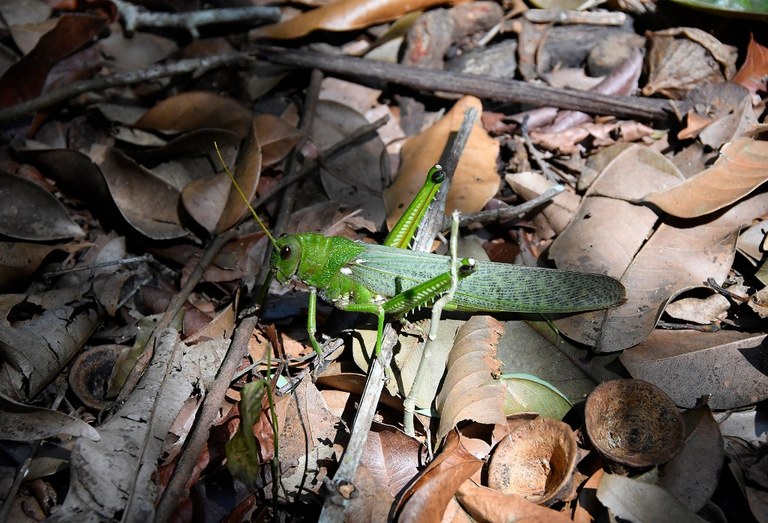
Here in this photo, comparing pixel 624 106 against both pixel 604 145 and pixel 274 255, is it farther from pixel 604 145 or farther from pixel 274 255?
pixel 274 255

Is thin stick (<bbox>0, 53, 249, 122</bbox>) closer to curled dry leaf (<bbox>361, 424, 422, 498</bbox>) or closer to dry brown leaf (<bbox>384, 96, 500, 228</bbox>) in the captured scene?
dry brown leaf (<bbox>384, 96, 500, 228</bbox>)

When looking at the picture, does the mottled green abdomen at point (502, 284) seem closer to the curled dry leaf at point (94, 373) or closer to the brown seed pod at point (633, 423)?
the brown seed pod at point (633, 423)

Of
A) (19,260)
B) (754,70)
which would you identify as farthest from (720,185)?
(19,260)

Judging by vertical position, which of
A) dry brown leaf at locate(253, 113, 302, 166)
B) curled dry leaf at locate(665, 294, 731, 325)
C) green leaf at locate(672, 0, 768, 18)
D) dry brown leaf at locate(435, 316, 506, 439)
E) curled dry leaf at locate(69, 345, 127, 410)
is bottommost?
curled dry leaf at locate(69, 345, 127, 410)

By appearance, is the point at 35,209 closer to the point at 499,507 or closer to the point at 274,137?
the point at 274,137

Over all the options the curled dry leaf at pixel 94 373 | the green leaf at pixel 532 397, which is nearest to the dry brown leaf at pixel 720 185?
the green leaf at pixel 532 397

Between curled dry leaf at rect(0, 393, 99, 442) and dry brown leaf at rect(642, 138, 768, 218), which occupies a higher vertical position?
dry brown leaf at rect(642, 138, 768, 218)

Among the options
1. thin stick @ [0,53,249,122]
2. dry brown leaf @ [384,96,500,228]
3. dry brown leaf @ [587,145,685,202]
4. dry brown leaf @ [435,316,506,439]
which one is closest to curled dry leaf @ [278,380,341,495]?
dry brown leaf @ [435,316,506,439]
